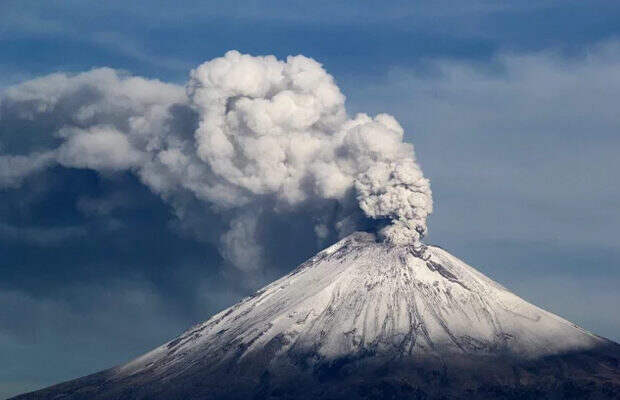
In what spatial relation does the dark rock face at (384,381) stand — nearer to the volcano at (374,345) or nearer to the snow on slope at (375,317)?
the volcano at (374,345)

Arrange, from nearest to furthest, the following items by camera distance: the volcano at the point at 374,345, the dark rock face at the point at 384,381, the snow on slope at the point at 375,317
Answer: the dark rock face at the point at 384,381 < the volcano at the point at 374,345 < the snow on slope at the point at 375,317

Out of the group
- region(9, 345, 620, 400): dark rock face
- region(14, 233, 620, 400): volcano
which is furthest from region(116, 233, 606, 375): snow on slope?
region(9, 345, 620, 400): dark rock face

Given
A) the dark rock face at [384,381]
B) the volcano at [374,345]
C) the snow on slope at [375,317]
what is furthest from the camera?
the snow on slope at [375,317]

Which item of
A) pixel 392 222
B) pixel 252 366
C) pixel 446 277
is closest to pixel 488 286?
pixel 446 277

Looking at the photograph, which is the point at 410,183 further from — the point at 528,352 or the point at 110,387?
the point at 110,387

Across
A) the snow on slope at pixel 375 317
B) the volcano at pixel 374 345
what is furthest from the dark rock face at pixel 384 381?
the snow on slope at pixel 375 317

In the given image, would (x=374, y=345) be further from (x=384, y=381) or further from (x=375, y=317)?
(x=384, y=381)

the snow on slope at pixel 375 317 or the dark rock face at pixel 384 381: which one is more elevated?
the snow on slope at pixel 375 317

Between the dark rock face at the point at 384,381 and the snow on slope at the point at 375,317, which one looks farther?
the snow on slope at the point at 375,317
